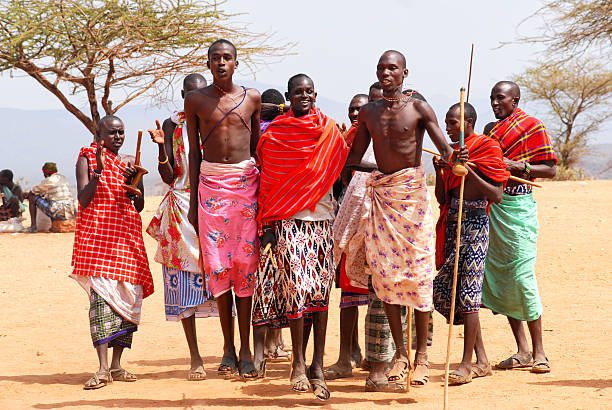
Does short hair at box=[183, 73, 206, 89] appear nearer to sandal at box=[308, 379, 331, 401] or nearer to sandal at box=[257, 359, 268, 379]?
sandal at box=[257, 359, 268, 379]

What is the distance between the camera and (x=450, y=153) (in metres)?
5.07

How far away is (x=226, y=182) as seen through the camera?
18.2ft

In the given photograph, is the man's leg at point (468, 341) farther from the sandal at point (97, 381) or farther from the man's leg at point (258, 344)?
the sandal at point (97, 381)

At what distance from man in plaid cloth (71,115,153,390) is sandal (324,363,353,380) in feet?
5.32

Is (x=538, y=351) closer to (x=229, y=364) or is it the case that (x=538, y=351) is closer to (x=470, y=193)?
(x=470, y=193)

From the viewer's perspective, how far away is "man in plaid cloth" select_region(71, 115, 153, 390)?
19.3 ft

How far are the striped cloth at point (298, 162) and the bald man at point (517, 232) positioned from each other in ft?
Result: 5.10

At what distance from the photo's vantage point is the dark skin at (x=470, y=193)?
5.50m

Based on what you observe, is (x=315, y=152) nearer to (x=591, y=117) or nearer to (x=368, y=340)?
(x=368, y=340)

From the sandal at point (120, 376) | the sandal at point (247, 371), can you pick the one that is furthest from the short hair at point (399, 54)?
the sandal at point (120, 376)

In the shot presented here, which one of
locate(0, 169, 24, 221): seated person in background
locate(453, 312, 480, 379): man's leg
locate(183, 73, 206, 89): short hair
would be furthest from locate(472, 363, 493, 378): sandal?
locate(0, 169, 24, 221): seated person in background

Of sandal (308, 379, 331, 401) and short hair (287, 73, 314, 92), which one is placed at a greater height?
short hair (287, 73, 314, 92)

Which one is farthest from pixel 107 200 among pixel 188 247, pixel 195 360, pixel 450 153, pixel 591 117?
pixel 591 117

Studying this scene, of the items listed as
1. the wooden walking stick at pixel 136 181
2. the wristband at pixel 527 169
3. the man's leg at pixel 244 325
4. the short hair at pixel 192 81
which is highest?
the short hair at pixel 192 81
